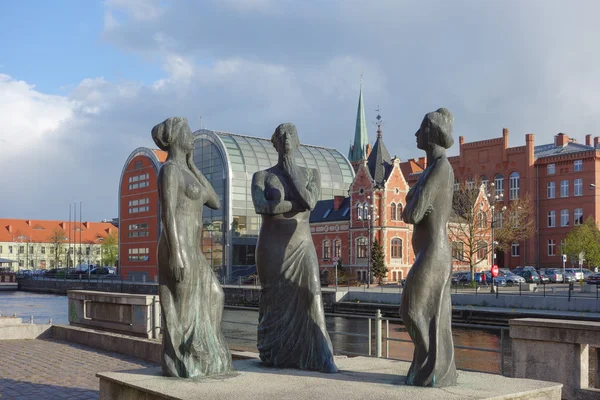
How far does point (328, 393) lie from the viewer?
5.44 m

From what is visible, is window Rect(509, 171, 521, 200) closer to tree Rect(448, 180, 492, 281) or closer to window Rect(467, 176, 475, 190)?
window Rect(467, 176, 475, 190)

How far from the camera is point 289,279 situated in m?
6.92

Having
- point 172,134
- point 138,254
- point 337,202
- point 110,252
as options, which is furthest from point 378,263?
point 110,252

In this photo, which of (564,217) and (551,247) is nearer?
(564,217)

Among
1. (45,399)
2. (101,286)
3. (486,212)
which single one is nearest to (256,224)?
(101,286)

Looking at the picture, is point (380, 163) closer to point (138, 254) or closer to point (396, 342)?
point (138, 254)

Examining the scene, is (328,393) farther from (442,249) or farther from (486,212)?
(486,212)

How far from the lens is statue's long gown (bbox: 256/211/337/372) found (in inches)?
270

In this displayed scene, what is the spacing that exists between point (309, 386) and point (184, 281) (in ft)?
5.31

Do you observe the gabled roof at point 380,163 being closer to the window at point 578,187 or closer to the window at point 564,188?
the window at point 564,188

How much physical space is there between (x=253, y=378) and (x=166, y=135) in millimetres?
2573

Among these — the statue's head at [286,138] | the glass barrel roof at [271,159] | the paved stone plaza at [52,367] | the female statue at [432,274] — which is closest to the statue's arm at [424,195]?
the female statue at [432,274]

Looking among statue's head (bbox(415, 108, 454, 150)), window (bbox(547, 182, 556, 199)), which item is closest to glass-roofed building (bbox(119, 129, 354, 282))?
window (bbox(547, 182, 556, 199))

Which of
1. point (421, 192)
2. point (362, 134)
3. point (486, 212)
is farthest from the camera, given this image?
point (362, 134)
